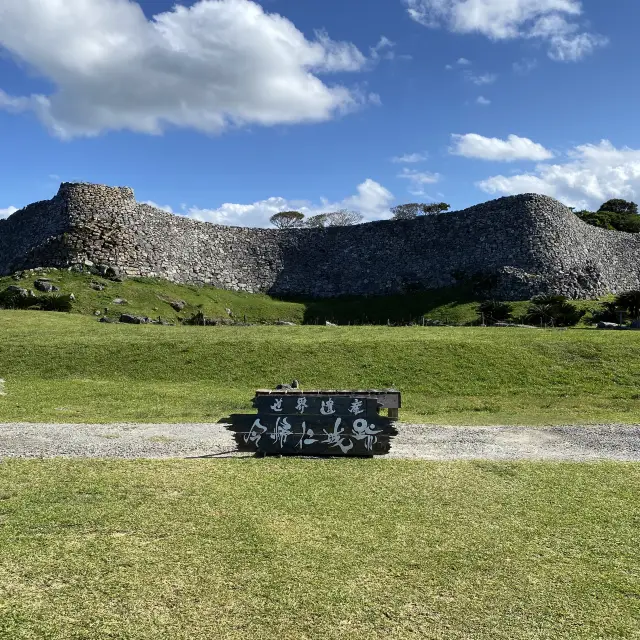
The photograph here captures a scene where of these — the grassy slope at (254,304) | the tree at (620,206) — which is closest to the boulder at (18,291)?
the grassy slope at (254,304)

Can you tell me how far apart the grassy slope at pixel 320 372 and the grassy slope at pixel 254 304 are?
1428cm

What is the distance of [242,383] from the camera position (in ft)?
67.4

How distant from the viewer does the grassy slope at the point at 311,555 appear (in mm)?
4734

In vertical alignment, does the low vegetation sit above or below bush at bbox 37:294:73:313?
above

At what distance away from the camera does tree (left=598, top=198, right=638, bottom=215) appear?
94688mm

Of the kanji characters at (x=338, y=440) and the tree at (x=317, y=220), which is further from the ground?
the tree at (x=317, y=220)

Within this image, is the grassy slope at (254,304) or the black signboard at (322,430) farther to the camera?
the grassy slope at (254,304)

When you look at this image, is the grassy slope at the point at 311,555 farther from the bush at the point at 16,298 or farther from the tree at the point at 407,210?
the tree at the point at 407,210

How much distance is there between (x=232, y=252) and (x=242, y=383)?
41.4 metres

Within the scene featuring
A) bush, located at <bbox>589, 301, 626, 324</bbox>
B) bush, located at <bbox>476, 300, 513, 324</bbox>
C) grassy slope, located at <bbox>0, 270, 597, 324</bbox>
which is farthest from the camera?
bush, located at <bbox>476, 300, 513, 324</bbox>

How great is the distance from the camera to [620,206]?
95.8m

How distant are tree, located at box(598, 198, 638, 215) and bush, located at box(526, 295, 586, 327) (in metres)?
65.2

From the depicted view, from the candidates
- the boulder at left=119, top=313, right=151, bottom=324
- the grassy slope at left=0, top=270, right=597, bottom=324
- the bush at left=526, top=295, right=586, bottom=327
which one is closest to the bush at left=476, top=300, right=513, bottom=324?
the grassy slope at left=0, top=270, right=597, bottom=324

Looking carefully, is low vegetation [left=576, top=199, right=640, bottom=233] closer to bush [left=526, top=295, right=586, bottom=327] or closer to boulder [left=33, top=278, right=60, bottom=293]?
bush [left=526, top=295, right=586, bottom=327]
